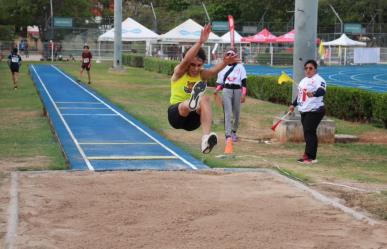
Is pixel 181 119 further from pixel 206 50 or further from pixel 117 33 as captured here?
pixel 206 50

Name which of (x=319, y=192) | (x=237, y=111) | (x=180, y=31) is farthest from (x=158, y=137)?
(x=180, y=31)

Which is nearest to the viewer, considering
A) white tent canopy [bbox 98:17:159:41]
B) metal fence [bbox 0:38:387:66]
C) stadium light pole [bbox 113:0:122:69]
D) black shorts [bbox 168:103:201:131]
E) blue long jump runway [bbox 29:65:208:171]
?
black shorts [bbox 168:103:201:131]

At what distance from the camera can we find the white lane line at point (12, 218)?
6.21 metres

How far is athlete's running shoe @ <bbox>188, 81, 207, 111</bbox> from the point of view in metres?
7.99

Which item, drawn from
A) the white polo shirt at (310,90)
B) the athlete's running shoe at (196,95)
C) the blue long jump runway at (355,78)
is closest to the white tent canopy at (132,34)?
the blue long jump runway at (355,78)

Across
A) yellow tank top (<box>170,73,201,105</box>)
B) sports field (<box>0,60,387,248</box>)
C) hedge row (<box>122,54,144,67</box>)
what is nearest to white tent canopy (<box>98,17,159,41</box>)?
hedge row (<box>122,54,144,67</box>)

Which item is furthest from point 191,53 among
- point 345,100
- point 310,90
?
point 345,100

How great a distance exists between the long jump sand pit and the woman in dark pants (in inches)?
89.1

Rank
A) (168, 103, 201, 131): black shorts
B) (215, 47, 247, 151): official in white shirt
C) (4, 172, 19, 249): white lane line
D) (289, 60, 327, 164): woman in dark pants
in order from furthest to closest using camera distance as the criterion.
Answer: (215, 47, 247, 151): official in white shirt → (289, 60, 327, 164): woman in dark pants → (168, 103, 201, 131): black shorts → (4, 172, 19, 249): white lane line

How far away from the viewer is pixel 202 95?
26.5ft

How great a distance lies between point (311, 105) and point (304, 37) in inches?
116

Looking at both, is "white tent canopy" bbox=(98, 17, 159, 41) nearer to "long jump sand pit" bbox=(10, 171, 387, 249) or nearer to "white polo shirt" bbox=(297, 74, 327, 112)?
"white polo shirt" bbox=(297, 74, 327, 112)

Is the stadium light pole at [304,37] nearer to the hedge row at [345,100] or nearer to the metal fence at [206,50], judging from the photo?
the hedge row at [345,100]

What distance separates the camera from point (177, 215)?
732 cm
